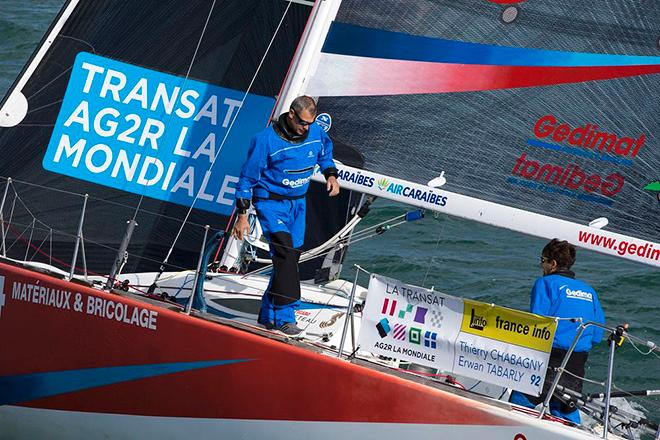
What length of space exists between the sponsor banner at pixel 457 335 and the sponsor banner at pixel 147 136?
2.20m

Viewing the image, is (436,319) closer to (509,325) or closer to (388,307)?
(388,307)

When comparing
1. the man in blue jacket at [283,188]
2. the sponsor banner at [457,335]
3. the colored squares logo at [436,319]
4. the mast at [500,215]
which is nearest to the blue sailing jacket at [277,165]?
the man in blue jacket at [283,188]

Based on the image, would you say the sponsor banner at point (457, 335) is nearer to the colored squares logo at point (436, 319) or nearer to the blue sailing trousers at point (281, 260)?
the colored squares logo at point (436, 319)

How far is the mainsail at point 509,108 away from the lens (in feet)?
21.6

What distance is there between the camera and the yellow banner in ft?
17.7

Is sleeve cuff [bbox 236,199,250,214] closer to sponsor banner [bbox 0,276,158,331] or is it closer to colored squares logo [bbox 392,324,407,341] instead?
sponsor banner [bbox 0,276,158,331]

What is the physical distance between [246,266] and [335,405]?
2.37m

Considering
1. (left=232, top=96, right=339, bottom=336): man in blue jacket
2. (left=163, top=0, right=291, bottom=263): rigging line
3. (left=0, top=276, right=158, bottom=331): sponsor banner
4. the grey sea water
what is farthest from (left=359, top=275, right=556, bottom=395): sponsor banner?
the grey sea water

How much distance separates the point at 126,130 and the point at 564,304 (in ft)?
10.0

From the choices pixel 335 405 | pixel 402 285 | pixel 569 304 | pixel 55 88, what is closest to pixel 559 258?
pixel 569 304

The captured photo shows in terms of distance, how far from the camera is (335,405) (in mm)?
5707

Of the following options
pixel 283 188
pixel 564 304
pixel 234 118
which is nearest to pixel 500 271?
pixel 234 118

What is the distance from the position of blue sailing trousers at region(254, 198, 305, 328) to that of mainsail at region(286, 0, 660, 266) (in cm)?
71

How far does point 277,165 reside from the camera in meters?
6.21
